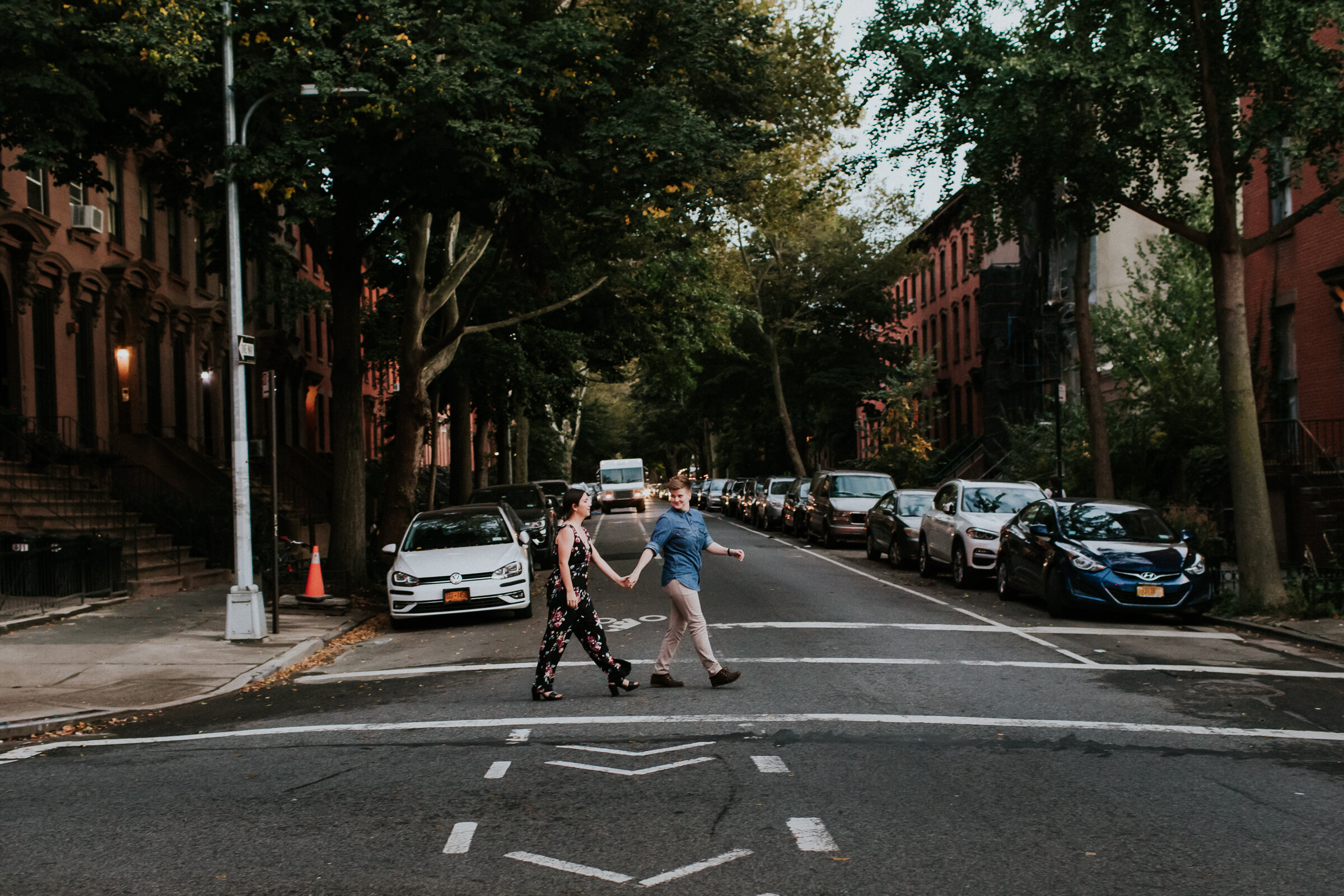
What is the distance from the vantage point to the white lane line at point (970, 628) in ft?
46.2

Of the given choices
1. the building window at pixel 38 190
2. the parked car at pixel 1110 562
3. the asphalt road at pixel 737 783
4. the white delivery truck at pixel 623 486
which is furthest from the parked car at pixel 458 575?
the white delivery truck at pixel 623 486

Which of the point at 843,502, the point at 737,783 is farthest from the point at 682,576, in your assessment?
the point at 843,502

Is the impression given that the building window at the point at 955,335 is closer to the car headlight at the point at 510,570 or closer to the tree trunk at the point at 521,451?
the tree trunk at the point at 521,451

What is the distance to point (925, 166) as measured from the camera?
58.3ft

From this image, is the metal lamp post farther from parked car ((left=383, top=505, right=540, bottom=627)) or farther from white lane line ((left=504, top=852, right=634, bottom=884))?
white lane line ((left=504, top=852, right=634, bottom=884))

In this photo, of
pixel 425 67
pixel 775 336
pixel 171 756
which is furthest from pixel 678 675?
pixel 775 336

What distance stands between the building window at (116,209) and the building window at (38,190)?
2485 mm

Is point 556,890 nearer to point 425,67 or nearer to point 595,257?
point 425,67

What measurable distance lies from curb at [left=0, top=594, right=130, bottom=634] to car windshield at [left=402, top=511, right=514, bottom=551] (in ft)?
13.3

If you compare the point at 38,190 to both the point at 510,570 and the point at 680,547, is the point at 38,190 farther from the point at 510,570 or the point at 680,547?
the point at 680,547

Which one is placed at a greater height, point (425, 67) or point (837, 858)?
point (425, 67)

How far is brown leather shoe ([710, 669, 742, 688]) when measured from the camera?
10.3 metres

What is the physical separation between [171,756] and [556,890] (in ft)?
13.3

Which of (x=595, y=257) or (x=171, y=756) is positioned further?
(x=595, y=257)
